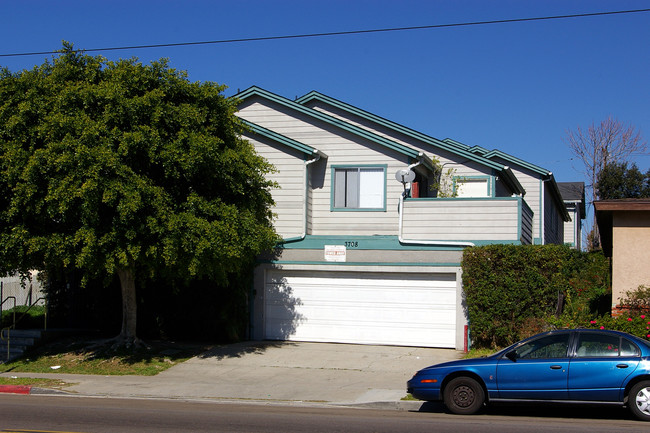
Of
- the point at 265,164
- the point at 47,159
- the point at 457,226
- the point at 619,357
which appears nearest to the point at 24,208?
the point at 47,159

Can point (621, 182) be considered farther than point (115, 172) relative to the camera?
Yes

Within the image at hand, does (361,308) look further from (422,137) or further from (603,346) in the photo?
(603,346)

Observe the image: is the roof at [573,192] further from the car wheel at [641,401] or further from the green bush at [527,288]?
the car wheel at [641,401]

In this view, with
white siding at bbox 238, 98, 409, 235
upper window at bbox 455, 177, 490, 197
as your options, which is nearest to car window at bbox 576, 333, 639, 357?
white siding at bbox 238, 98, 409, 235

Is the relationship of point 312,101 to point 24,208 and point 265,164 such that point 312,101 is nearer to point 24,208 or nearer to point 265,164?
point 265,164

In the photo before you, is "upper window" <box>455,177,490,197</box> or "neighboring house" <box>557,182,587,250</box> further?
"neighboring house" <box>557,182,587,250</box>

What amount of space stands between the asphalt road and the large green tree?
11.8 ft

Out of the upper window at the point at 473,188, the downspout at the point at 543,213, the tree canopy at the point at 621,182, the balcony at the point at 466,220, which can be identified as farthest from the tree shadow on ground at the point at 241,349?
the tree canopy at the point at 621,182

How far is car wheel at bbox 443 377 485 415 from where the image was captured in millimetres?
11172

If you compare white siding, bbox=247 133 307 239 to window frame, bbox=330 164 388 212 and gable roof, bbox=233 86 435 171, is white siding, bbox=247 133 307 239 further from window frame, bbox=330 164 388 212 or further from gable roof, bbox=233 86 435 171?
gable roof, bbox=233 86 435 171

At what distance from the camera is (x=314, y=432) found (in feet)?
31.4

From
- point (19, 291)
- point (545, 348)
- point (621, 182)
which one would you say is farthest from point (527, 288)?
point (621, 182)

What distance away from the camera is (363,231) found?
20.9 m

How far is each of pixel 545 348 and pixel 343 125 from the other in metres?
11.6
